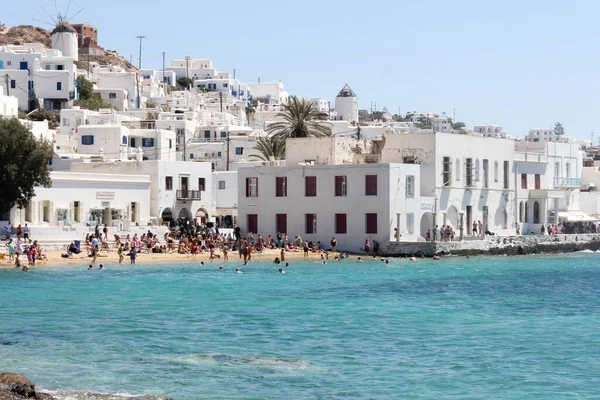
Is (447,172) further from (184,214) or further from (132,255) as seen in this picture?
(132,255)

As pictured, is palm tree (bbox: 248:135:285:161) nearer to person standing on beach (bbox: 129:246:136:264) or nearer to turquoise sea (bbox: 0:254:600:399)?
person standing on beach (bbox: 129:246:136:264)

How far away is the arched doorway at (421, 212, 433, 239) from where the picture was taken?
68250mm

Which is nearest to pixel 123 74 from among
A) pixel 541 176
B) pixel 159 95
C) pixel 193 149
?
pixel 159 95

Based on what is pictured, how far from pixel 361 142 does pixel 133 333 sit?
4086 centimetres

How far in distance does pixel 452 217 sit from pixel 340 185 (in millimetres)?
8966

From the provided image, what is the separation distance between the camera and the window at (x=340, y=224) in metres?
65.3

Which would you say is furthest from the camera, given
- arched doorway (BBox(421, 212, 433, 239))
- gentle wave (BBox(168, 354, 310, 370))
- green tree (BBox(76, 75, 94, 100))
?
green tree (BBox(76, 75, 94, 100))

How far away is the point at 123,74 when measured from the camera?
148 m

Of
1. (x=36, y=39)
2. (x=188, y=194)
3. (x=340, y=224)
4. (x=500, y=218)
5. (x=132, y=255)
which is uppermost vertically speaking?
(x=36, y=39)

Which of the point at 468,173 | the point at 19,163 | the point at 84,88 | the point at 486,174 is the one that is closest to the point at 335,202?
the point at 468,173

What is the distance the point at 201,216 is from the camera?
7631 centimetres

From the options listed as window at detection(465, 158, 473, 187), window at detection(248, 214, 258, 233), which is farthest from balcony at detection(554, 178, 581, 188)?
window at detection(248, 214, 258, 233)

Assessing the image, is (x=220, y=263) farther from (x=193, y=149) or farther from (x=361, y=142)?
(x=193, y=149)

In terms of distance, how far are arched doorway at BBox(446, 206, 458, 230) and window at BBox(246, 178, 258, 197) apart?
1216cm
